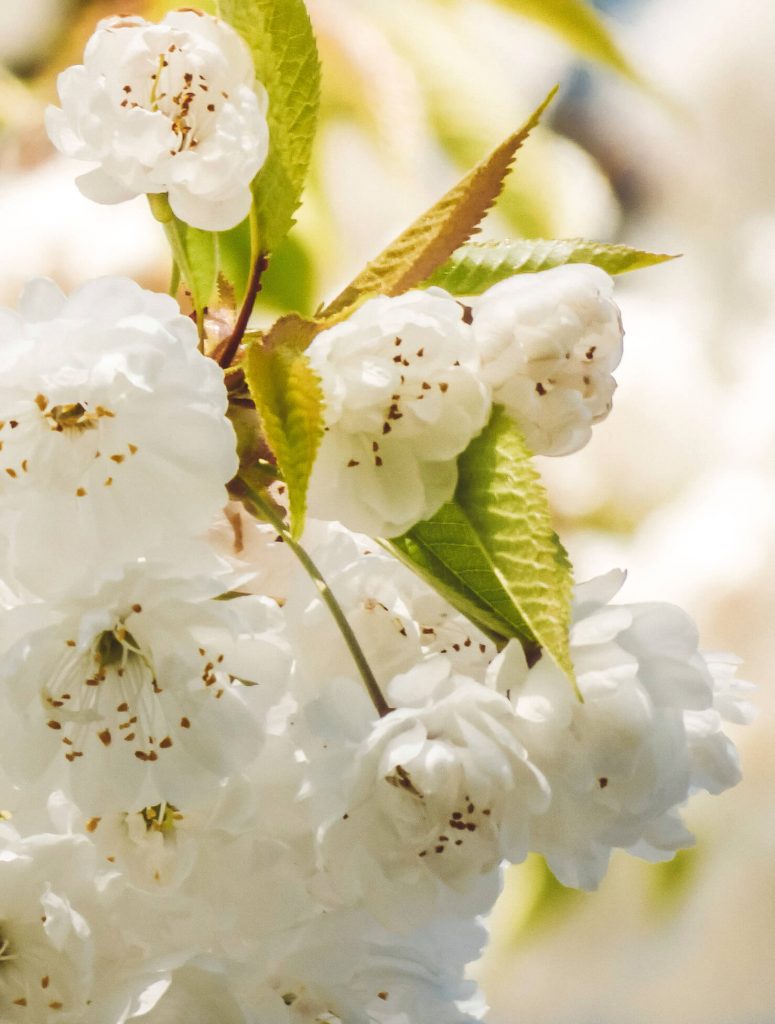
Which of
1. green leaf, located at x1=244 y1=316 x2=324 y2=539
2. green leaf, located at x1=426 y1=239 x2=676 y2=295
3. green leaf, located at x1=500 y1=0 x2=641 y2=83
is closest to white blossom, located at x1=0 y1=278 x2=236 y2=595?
green leaf, located at x1=244 y1=316 x2=324 y2=539

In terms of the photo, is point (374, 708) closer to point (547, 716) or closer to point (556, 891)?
point (547, 716)

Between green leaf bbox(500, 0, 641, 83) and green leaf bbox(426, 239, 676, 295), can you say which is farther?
green leaf bbox(500, 0, 641, 83)

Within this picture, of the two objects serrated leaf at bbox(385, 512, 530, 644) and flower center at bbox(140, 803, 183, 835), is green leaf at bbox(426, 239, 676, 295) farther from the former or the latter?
flower center at bbox(140, 803, 183, 835)

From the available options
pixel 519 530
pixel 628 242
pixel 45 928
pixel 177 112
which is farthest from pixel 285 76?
pixel 628 242

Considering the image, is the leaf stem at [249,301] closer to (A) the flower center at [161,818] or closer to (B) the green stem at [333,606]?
(B) the green stem at [333,606]

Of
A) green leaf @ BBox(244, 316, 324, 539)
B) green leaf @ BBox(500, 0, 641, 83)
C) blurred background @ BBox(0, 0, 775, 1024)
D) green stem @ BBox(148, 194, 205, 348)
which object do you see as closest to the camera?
green leaf @ BBox(244, 316, 324, 539)

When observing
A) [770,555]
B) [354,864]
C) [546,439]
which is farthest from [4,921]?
[770,555]

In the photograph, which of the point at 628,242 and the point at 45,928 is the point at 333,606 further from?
the point at 628,242
